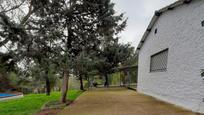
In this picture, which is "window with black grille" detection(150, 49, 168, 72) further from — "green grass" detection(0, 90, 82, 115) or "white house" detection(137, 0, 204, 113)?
"green grass" detection(0, 90, 82, 115)

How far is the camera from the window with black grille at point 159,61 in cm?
1228

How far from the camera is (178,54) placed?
9.92m

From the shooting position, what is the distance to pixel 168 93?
1091 centimetres

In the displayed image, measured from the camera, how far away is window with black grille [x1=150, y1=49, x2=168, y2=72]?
1228 centimetres

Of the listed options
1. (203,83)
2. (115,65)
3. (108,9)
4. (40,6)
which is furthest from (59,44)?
(115,65)

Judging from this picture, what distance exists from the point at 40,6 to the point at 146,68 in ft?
27.3

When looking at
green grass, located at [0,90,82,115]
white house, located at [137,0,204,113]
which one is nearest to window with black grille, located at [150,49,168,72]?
white house, located at [137,0,204,113]

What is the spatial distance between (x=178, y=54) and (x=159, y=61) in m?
3.25

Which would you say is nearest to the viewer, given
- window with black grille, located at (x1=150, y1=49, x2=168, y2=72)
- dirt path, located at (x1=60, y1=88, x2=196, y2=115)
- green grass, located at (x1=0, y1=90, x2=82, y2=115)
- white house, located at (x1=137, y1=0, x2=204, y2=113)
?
white house, located at (x1=137, y1=0, x2=204, y2=113)

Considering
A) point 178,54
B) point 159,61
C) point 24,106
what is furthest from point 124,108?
point 24,106

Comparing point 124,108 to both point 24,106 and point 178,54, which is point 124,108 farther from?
point 24,106

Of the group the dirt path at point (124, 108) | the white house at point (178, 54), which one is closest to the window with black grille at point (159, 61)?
the white house at point (178, 54)

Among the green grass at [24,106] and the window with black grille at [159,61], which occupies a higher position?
the window with black grille at [159,61]

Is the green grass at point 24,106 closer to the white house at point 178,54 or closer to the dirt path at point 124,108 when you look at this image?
the dirt path at point 124,108
